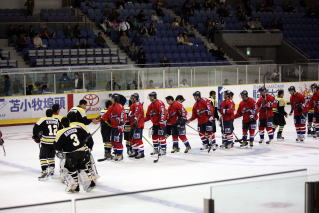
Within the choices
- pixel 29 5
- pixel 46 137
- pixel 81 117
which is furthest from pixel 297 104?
pixel 29 5

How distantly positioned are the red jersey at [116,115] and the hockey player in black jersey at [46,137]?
1838 mm

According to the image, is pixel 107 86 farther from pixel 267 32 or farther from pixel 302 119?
pixel 267 32

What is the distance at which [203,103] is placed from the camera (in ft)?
46.9

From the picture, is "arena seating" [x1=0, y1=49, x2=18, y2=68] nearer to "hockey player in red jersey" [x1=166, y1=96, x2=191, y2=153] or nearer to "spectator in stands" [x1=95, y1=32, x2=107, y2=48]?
"spectator in stands" [x1=95, y1=32, x2=107, y2=48]

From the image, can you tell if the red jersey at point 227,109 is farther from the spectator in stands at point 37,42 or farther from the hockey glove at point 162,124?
the spectator in stands at point 37,42

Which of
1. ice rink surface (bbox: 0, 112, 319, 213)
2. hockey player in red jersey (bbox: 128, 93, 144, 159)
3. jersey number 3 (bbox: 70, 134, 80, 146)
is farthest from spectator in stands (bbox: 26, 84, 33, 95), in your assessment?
jersey number 3 (bbox: 70, 134, 80, 146)

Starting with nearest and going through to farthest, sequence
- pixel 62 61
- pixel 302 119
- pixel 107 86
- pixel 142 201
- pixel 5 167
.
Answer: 1. pixel 142 201
2. pixel 5 167
3. pixel 302 119
4. pixel 107 86
5. pixel 62 61

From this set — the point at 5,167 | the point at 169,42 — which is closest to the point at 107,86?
the point at 169,42

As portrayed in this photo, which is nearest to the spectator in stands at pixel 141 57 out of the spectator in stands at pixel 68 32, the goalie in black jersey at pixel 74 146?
the spectator in stands at pixel 68 32

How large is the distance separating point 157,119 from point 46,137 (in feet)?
10.8

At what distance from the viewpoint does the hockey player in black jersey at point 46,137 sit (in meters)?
11.1

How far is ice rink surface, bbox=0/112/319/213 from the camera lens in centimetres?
605

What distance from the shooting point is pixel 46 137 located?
11086 millimetres

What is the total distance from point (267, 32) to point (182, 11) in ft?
15.3
